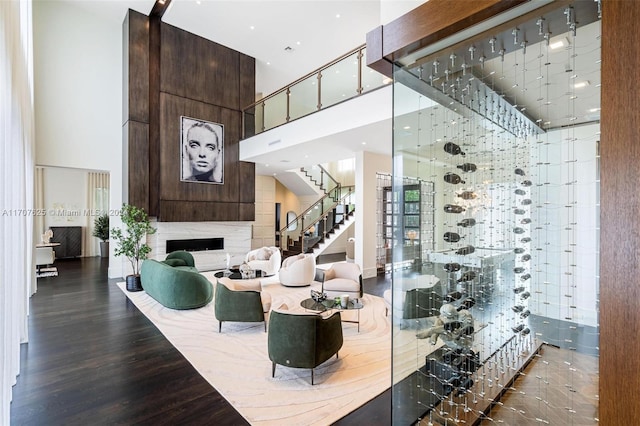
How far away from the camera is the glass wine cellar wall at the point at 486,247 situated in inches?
85.9

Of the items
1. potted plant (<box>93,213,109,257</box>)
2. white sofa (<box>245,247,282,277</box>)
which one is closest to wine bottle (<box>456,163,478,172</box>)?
white sofa (<box>245,247,282,277</box>)

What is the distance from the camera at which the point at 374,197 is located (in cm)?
827

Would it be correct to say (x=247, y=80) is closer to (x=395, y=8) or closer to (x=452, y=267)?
(x=395, y=8)

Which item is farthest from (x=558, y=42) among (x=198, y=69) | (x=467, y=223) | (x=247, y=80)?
(x=247, y=80)

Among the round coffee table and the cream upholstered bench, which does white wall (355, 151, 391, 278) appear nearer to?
the cream upholstered bench

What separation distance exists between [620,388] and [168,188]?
910cm

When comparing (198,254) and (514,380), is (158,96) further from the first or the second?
(514,380)

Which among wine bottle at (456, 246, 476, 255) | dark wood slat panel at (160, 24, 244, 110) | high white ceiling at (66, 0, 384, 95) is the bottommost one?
wine bottle at (456, 246, 476, 255)

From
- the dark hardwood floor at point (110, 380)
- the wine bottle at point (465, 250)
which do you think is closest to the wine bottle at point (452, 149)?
the wine bottle at point (465, 250)

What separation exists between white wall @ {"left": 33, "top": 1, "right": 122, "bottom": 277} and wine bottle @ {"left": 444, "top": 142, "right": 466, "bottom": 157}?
8.70 meters

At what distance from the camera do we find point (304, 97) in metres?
8.04

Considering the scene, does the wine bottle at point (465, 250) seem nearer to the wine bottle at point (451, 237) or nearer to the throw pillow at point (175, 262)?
the wine bottle at point (451, 237)

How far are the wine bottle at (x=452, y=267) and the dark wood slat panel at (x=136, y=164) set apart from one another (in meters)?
8.04

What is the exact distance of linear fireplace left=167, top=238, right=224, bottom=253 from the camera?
29.2ft
